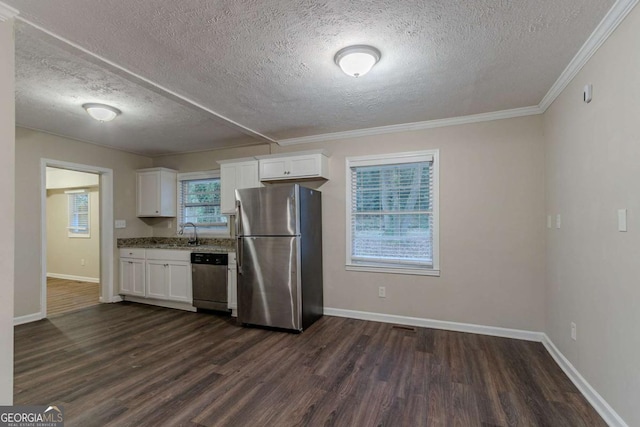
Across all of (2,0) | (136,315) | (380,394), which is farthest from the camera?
(136,315)

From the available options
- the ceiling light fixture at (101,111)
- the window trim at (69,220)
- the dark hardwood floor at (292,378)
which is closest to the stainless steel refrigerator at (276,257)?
the dark hardwood floor at (292,378)

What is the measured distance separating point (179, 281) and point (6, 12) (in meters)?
3.49

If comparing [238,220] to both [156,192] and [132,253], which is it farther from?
[132,253]

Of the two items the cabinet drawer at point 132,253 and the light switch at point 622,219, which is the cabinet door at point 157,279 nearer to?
the cabinet drawer at point 132,253

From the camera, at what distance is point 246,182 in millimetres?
4312

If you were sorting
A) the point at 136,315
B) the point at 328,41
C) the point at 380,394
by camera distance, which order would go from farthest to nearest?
the point at 136,315 < the point at 380,394 < the point at 328,41

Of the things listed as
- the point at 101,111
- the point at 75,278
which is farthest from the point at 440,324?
the point at 75,278

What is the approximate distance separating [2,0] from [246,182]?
286 cm

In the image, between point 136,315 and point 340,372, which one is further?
point 136,315

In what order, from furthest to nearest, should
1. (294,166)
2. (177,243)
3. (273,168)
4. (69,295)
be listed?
(69,295) → (177,243) → (273,168) → (294,166)

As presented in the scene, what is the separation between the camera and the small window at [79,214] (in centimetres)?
663

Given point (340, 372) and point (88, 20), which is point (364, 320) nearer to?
point (340, 372)

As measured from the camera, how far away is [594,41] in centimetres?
195

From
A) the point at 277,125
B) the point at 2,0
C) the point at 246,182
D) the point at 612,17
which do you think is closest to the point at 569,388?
the point at 612,17
